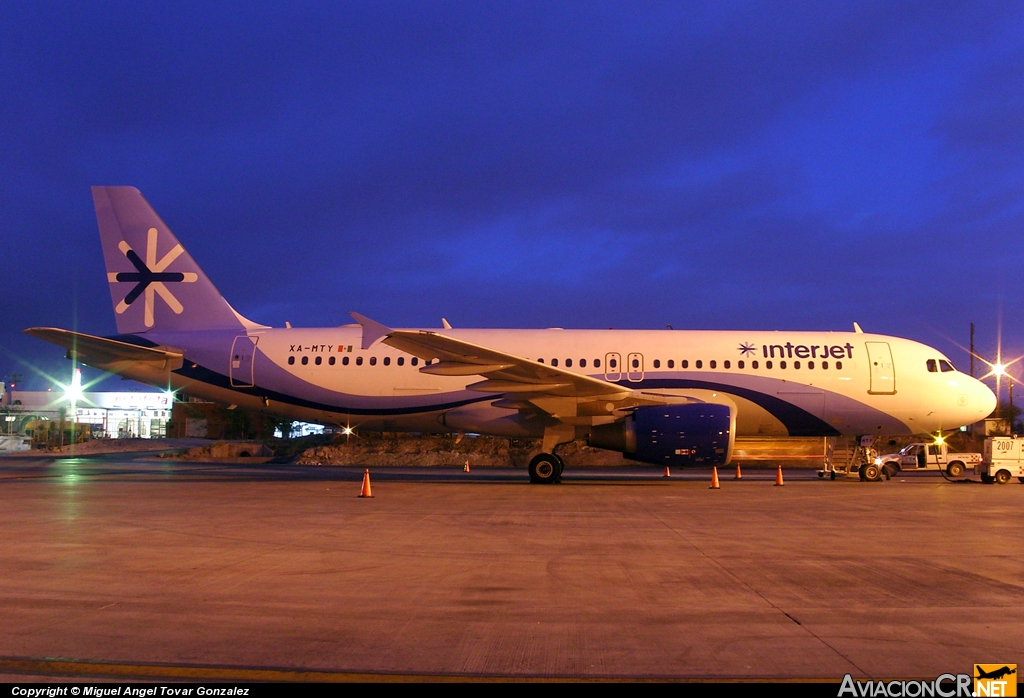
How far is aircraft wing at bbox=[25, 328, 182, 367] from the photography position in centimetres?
1612

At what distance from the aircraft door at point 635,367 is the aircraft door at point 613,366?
0.60 ft

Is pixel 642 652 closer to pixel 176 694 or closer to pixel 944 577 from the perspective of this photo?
pixel 176 694

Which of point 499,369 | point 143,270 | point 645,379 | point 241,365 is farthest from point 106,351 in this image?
point 645,379

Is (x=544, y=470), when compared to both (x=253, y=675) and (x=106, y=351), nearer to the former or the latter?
(x=106, y=351)

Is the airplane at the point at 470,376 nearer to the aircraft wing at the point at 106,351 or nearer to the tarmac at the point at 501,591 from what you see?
the aircraft wing at the point at 106,351

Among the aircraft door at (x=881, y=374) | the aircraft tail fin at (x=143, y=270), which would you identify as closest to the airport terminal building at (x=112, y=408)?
the aircraft tail fin at (x=143, y=270)

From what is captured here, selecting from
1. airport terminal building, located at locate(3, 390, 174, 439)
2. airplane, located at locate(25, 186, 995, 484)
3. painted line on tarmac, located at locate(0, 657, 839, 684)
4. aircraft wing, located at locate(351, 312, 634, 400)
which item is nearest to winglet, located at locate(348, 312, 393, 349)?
aircraft wing, located at locate(351, 312, 634, 400)

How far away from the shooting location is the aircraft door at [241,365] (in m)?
17.8

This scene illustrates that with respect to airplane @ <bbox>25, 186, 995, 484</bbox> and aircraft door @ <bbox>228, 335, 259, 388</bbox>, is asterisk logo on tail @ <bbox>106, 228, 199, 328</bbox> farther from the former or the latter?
aircraft door @ <bbox>228, 335, 259, 388</bbox>

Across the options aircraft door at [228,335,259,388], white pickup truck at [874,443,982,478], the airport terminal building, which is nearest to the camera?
aircraft door at [228,335,259,388]

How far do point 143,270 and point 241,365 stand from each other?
338 centimetres

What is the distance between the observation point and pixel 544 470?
16.9 meters

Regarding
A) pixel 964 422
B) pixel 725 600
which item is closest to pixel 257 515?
pixel 725 600

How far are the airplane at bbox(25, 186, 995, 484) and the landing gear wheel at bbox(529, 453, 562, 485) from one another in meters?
0.03
